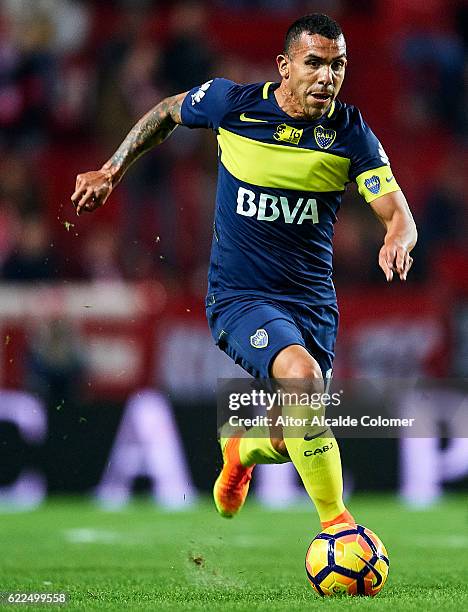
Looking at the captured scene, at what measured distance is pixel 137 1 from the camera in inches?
605

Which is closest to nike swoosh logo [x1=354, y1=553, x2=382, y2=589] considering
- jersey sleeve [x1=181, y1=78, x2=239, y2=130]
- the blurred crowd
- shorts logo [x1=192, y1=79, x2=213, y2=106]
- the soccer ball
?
the soccer ball

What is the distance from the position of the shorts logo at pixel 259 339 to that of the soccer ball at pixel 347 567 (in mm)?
926

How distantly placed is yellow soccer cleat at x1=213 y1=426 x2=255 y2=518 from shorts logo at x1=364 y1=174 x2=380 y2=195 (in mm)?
1652

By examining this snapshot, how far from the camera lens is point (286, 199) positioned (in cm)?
615

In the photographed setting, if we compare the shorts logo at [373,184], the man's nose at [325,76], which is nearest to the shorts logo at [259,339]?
the shorts logo at [373,184]

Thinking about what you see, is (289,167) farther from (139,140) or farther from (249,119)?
(139,140)

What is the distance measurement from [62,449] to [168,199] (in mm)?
3010

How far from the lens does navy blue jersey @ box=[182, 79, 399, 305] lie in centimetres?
606

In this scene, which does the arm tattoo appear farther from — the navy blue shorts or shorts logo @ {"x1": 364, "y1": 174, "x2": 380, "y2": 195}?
shorts logo @ {"x1": 364, "y1": 174, "x2": 380, "y2": 195}

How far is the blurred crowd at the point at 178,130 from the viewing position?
42.0 feet

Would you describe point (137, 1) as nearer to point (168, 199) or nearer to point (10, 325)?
point (168, 199)

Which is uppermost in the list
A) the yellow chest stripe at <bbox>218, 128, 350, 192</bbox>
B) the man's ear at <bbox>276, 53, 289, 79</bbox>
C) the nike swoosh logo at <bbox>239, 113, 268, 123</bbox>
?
the man's ear at <bbox>276, 53, 289, 79</bbox>

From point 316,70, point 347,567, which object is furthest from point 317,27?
point 347,567

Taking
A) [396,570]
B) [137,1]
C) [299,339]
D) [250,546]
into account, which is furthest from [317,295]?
[137,1]
